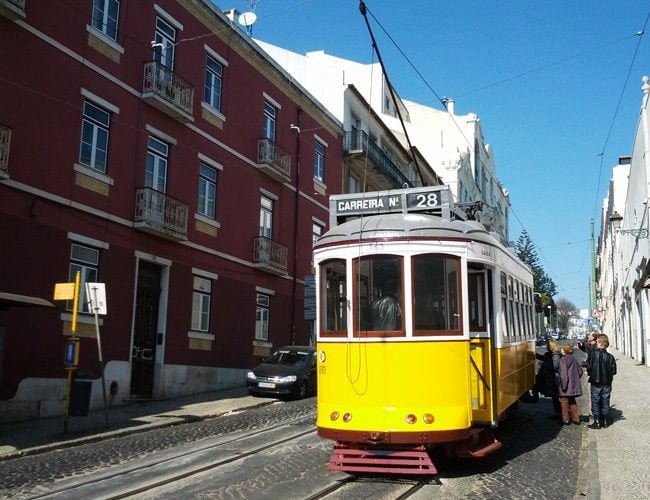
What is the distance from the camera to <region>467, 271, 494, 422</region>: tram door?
319 inches

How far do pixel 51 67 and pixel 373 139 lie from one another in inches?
788

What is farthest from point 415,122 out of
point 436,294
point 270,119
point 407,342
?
point 407,342

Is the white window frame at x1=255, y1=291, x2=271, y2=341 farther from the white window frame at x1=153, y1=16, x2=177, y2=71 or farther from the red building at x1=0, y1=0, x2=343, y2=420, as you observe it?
the white window frame at x1=153, y1=16, x2=177, y2=71

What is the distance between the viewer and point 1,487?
7.76m

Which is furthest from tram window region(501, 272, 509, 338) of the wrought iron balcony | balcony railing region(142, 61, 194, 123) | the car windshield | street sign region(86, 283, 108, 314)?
balcony railing region(142, 61, 194, 123)

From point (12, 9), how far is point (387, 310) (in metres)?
10.6

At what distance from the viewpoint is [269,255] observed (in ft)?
74.5

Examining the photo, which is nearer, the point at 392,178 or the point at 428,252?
the point at 428,252

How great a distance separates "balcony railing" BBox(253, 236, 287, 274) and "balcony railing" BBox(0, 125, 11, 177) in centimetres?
1017

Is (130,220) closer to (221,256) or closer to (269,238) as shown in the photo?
(221,256)

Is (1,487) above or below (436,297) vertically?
below

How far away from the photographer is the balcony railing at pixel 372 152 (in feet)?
97.9

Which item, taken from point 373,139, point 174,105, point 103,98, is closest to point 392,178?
point 373,139

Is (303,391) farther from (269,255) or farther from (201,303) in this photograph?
(269,255)
